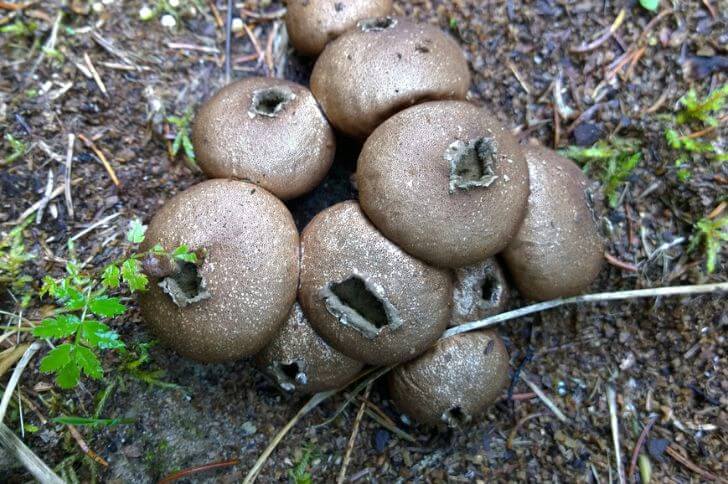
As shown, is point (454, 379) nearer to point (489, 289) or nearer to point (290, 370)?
point (489, 289)

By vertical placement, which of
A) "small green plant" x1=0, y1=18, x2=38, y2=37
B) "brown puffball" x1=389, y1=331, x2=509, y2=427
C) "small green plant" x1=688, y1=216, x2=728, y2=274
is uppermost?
"small green plant" x1=0, y1=18, x2=38, y2=37

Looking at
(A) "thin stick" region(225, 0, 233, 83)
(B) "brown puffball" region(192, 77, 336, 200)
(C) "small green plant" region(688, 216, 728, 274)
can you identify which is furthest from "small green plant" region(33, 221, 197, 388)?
(C) "small green plant" region(688, 216, 728, 274)

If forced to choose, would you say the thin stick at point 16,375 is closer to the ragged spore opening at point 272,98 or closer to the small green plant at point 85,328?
the small green plant at point 85,328

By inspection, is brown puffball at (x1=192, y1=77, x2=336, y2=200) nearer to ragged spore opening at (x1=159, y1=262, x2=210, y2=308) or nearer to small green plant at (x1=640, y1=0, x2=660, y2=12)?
ragged spore opening at (x1=159, y1=262, x2=210, y2=308)

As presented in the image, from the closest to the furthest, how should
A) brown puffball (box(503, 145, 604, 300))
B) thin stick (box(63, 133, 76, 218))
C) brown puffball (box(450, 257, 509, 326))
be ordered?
brown puffball (box(503, 145, 604, 300)), brown puffball (box(450, 257, 509, 326)), thin stick (box(63, 133, 76, 218))

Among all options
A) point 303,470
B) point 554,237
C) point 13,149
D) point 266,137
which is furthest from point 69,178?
point 554,237

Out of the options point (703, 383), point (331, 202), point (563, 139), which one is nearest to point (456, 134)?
point (331, 202)
